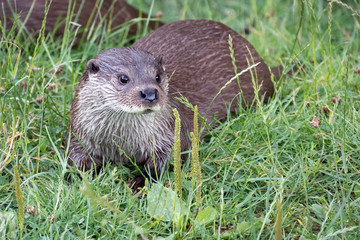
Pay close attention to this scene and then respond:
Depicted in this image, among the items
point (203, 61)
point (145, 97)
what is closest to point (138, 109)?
point (145, 97)

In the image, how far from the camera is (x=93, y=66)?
100.0 inches

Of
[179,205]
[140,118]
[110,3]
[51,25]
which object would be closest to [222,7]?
[110,3]

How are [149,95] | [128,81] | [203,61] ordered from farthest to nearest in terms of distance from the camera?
[203,61] → [128,81] → [149,95]

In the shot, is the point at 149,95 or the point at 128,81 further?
the point at 128,81

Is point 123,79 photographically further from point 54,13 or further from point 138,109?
point 54,13

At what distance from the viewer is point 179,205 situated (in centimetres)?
224

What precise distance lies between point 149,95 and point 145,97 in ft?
0.06

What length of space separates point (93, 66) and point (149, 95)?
0.35 meters

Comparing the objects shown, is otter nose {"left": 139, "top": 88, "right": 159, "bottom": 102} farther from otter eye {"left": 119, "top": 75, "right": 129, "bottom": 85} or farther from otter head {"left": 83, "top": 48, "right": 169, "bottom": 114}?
otter eye {"left": 119, "top": 75, "right": 129, "bottom": 85}

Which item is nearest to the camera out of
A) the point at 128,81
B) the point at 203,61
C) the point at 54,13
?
the point at 128,81

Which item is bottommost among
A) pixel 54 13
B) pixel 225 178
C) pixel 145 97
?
pixel 225 178

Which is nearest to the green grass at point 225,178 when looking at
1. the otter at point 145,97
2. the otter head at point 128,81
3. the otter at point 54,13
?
the otter at point 145,97

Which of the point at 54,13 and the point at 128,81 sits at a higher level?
the point at 128,81

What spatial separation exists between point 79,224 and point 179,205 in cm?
38
